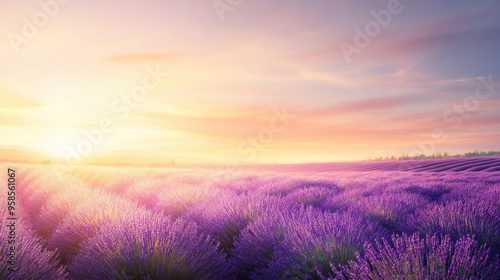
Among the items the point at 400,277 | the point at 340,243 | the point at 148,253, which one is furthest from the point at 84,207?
the point at 400,277

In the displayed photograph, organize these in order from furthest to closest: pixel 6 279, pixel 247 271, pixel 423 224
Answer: pixel 423 224 → pixel 247 271 → pixel 6 279

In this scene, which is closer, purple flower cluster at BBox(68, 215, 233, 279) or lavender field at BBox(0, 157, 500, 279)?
lavender field at BBox(0, 157, 500, 279)

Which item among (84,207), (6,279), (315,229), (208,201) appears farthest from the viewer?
(208,201)

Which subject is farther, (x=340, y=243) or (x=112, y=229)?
(x=112, y=229)

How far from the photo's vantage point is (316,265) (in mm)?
2658

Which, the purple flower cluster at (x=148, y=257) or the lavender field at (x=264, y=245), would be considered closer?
the lavender field at (x=264, y=245)

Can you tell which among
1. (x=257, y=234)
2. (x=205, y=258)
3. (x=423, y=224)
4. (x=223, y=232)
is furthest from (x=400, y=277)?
(x=223, y=232)

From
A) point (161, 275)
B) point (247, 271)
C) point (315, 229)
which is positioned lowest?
point (247, 271)

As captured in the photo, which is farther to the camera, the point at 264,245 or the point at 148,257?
the point at 264,245

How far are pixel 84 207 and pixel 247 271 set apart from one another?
101 inches

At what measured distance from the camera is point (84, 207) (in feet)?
15.6

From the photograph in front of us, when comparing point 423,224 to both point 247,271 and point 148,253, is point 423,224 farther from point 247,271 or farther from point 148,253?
point 148,253

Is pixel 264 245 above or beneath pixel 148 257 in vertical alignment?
beneath

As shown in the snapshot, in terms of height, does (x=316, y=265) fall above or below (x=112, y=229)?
below
